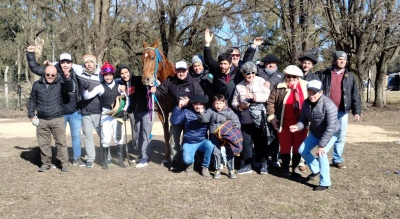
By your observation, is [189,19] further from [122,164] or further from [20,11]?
[20,11]

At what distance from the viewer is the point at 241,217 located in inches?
160

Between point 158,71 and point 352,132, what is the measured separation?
21.2 feet

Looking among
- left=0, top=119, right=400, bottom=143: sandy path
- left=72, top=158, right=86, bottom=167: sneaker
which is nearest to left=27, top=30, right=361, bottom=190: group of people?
left=72, top=158, right=86, bottom=167: sneaker

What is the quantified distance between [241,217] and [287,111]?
6.45 ft

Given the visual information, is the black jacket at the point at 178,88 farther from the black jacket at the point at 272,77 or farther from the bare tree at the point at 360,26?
the bare tree at the point at 360,26

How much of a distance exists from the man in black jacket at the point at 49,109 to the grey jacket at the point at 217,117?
87.0 inches

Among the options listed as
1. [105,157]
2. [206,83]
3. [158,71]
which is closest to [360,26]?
[206,83]

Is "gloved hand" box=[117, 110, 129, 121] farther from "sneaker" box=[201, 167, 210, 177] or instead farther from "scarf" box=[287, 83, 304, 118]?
"scarf" box=[287, 83, 304, 118]

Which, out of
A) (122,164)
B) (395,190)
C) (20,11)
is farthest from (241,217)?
(20,11)

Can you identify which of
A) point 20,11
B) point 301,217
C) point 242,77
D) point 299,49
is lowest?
point 301,217

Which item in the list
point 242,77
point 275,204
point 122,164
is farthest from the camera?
point 122,164

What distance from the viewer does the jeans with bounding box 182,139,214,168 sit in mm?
5684

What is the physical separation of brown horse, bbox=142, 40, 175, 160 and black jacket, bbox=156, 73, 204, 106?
0.72 ft

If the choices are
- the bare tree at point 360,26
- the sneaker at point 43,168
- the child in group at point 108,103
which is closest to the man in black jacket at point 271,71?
the child in group at point 108,103
